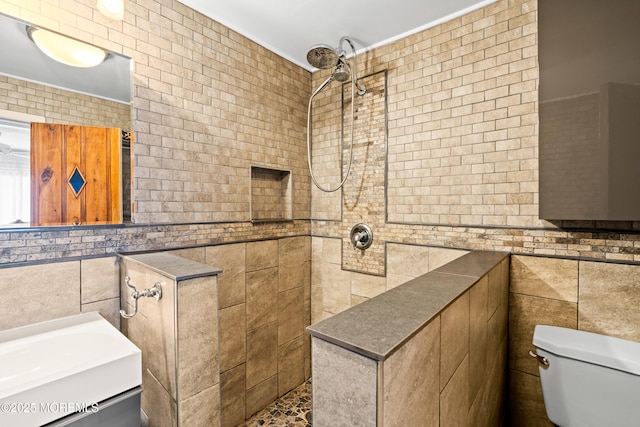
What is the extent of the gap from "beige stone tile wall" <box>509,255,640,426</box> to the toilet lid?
98 mm

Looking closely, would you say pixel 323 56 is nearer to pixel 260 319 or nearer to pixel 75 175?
pixel 75 175

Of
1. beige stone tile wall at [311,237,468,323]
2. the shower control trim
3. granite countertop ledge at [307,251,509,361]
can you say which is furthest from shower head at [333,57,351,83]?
granite countertop ledge at [307,251,509,361]

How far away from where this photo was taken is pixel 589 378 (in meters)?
1.21

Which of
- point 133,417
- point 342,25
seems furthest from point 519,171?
point 133,417

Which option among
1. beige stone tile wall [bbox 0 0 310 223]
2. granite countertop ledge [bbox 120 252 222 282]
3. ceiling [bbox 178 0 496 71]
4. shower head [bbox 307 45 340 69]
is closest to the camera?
granite countertop ledge [bbox 120 252 222 282]

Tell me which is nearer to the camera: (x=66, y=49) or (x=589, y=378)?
(x=589, y=378)

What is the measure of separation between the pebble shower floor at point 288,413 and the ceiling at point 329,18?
8.85ft

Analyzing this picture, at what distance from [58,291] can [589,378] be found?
2364 mm

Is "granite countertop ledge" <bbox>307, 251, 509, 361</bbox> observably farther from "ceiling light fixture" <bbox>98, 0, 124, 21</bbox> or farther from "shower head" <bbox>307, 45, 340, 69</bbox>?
"ceiling light fixture" <bbox>98, 0, 124, 21</bbox>

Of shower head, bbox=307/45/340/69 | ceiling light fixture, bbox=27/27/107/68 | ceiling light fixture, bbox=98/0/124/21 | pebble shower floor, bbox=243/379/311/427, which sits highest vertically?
shower head, bbox=307/45/340/69

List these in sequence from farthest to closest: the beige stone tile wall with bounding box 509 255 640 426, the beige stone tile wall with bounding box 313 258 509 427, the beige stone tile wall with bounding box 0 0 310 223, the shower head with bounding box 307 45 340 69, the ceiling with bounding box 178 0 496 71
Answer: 1. the shower head with bounding box 307 45 340 69
2. the ceiling with bounding box 178 0 496 71
3. the beige stone tile wall with bounding box 0 0 310 223
4. the beige stone tile wall with bounding box 509 255 640 426
5. the beige stone tile wall with bounding box 313 258 509 427

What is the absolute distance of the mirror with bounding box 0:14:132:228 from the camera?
3.94 feet

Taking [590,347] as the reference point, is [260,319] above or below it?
below

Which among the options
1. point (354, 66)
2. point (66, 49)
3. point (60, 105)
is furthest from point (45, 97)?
point (354, 66)
